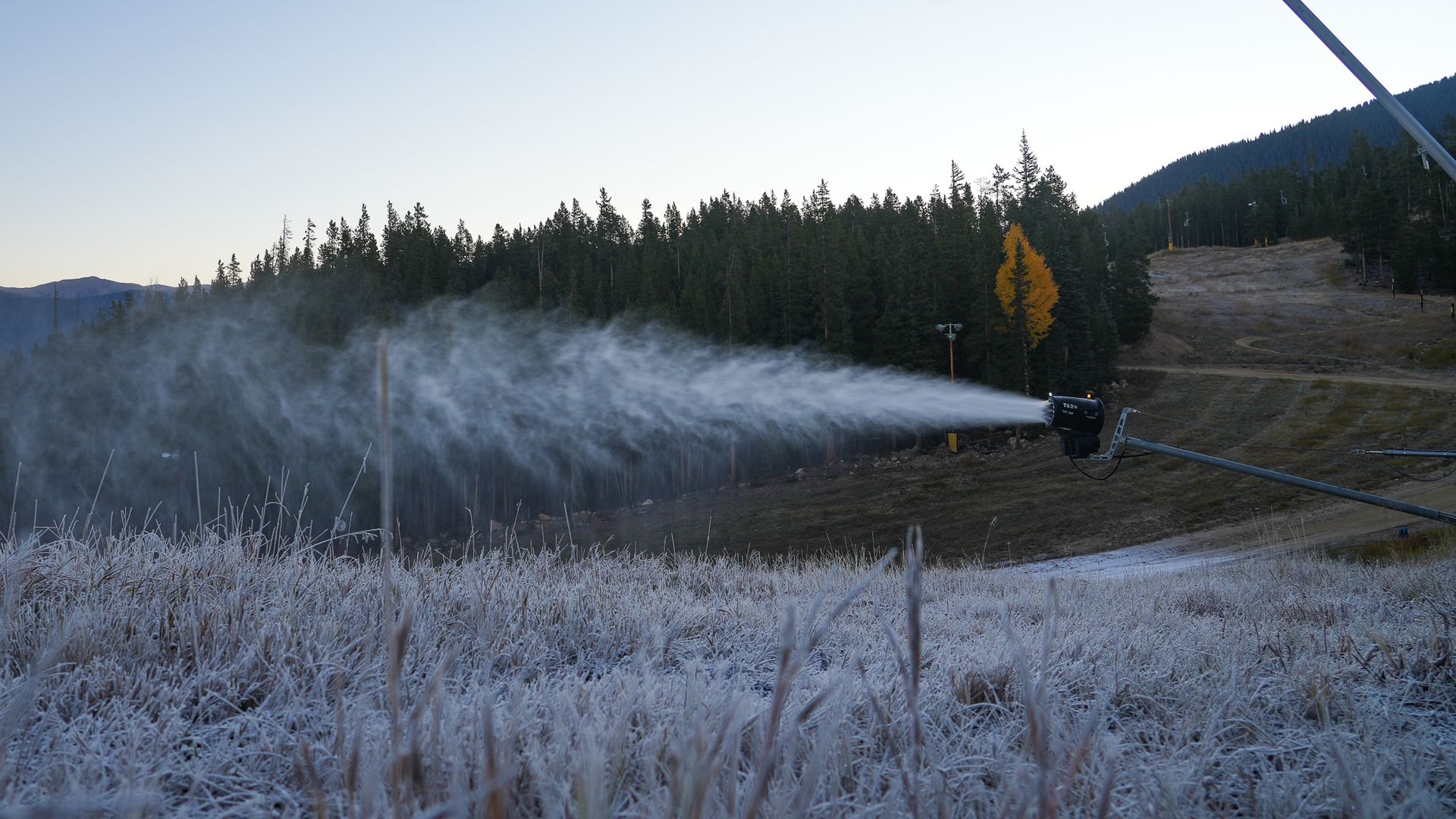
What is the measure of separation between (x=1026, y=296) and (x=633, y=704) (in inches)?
1778

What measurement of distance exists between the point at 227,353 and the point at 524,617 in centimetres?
6325

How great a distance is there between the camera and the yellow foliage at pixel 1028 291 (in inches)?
1686

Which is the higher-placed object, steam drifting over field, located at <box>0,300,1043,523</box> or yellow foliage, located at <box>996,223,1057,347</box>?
yellow foliage, located at <box>996,223,1057,347</box>

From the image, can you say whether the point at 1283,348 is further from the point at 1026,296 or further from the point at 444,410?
the point at 444,410

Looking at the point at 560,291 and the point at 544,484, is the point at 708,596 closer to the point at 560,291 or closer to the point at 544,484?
the point at 544,484

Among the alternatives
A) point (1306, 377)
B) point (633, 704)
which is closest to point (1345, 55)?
point (633, 704)

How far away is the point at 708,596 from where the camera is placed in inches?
228

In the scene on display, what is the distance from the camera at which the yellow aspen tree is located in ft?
139

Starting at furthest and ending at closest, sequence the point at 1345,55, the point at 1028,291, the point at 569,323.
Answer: the point at 569,323
the point at 1028,291
the point at 1345,55

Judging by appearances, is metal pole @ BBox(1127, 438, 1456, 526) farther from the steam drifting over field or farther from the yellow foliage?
the yellow foliage

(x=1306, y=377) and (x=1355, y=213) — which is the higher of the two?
(x=1355, y=213)

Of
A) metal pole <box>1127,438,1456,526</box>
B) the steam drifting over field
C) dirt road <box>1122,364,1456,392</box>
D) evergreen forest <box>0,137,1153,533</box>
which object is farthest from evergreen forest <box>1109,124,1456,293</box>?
metal pole <box>1127,438,1456,526</box>

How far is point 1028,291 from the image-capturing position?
43.6m

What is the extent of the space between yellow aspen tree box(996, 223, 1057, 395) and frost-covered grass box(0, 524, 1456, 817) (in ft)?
132
